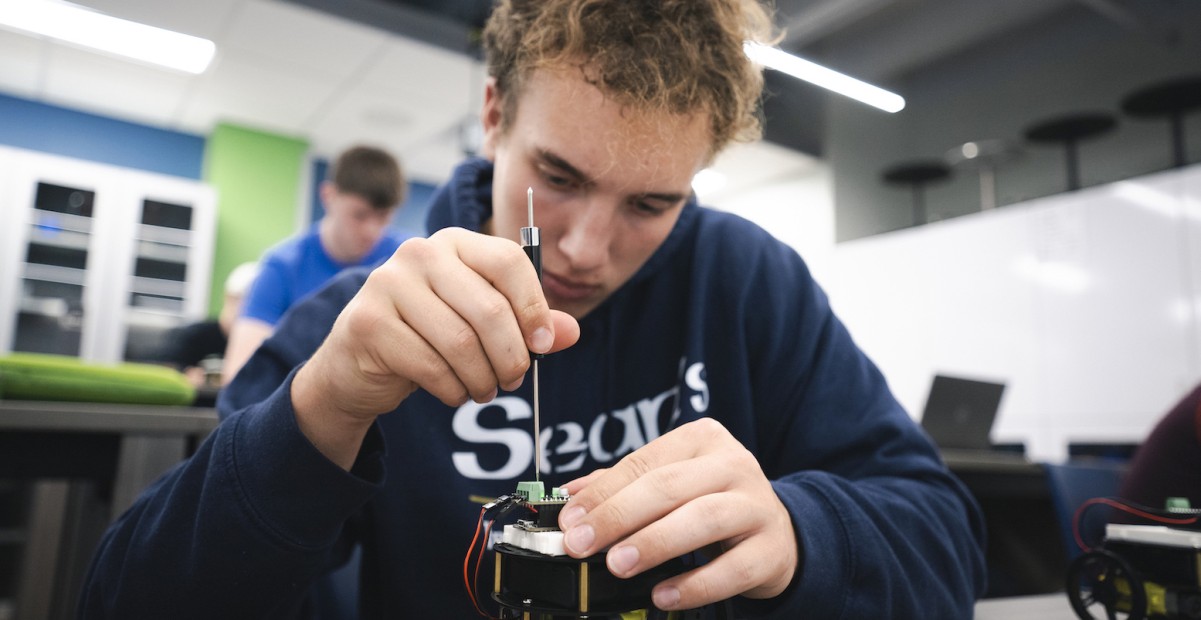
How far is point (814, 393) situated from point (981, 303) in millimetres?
3725

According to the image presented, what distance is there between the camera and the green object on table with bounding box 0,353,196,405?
1013 mm

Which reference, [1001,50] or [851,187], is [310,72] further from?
[1001,50]

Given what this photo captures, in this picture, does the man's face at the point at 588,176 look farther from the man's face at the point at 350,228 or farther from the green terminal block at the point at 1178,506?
the man's face at the point at 350,228

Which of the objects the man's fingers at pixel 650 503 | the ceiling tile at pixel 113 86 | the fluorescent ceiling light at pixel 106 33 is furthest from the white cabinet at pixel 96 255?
the man's fingers at pixel 650 503

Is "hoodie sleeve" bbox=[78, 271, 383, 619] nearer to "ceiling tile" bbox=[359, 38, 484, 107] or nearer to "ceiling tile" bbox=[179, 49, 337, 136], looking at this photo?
"ceiling tile" bbox=[359, 38, 484, 107]

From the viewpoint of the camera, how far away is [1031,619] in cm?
69

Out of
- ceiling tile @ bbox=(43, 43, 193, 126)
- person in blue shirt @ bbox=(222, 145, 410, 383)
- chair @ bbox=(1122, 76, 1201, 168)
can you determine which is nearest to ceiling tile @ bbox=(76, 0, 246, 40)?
ceiling tile @ bbox=(43, 43, 193, 126)

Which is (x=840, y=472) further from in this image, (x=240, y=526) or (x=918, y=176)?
(x=918, y=176)

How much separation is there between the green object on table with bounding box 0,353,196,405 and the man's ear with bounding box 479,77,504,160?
0.64 m

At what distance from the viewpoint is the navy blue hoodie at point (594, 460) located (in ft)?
2.01

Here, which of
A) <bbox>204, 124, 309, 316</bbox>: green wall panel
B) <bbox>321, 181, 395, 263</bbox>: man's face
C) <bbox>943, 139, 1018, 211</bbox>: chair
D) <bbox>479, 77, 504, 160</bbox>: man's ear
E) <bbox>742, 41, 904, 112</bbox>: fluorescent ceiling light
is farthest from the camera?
<bbox>204, 124, 309, 316</bbox>: green wall panel

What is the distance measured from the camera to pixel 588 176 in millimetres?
799

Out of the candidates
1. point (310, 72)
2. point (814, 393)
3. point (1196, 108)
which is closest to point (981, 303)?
point (1196, 108)

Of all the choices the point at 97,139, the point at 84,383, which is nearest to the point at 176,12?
the point at 97,139
